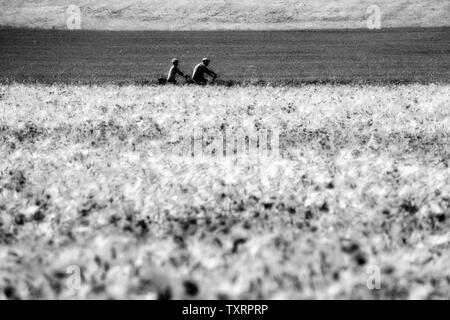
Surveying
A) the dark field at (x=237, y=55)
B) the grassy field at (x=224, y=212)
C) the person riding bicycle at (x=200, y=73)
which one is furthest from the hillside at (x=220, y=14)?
the grassy field at (x=224, y=212)

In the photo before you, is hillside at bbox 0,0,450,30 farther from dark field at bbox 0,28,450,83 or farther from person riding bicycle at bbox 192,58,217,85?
person riding bicycle at bbox 192,58,217,85

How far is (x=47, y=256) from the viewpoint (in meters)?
4.36

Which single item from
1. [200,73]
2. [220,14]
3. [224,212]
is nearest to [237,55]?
[200,73]

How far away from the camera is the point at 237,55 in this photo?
3688 centimetres

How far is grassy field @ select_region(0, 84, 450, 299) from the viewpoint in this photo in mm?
3918

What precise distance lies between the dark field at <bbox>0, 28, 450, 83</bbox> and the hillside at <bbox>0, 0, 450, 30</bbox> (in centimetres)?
664

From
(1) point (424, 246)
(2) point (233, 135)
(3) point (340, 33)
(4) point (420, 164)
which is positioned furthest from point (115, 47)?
(1) point (424, 246)

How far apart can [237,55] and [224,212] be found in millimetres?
32353

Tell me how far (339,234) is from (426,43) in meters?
39.3

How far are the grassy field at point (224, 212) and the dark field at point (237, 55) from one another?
15.1 m

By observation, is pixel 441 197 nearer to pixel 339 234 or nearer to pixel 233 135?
pixel 339 234

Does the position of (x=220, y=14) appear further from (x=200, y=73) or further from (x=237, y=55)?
(x=200, y=73)

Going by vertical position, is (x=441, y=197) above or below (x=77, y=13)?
below

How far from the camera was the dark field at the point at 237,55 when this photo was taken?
27.2 metres
